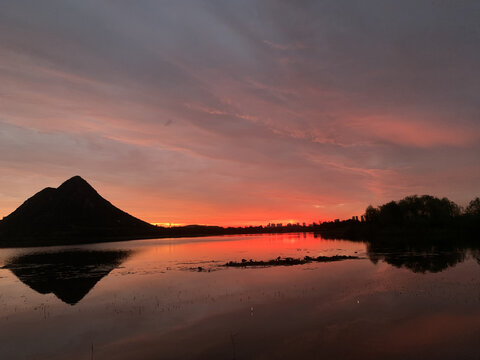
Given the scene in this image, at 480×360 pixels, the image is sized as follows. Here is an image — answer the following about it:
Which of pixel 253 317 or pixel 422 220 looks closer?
pixel 253 317

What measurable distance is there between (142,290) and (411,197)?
6585 inches

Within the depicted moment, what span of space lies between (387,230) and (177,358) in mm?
169569

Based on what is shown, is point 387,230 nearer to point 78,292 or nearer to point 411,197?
point 411,197

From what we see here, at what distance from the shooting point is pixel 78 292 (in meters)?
38.9

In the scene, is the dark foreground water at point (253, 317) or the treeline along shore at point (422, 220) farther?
the treeline along shore at point (422, 220)

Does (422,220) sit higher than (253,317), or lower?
higher

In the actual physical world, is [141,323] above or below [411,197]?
below

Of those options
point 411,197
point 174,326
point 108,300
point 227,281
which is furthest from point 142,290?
point 411,197

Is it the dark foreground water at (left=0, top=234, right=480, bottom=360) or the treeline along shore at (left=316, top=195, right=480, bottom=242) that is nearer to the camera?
the dark foreground water at (left=0, top=234, right=480, bottom=360)

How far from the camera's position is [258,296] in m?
32.6

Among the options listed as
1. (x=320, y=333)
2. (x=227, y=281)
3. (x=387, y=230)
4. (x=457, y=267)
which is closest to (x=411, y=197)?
(x=387, y=230)

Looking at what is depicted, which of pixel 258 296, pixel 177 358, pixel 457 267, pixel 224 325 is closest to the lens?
pixel 177 358

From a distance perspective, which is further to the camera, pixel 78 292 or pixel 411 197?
pixel 411 197

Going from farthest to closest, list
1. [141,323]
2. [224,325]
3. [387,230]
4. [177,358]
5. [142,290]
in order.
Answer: [387,230]
[142,290]
[141,323]
[224,325]
[177,358]
